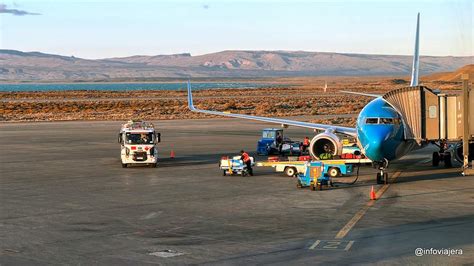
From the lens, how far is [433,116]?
35.9 m

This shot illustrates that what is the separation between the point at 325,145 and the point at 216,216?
49.2ft

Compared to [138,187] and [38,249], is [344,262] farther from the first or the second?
[138,187]

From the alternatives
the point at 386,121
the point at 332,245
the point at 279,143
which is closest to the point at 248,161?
the point at 386,121

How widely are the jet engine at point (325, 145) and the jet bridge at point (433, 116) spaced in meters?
3.95

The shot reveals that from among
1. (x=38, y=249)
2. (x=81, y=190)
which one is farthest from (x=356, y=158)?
(x=38, y=249)

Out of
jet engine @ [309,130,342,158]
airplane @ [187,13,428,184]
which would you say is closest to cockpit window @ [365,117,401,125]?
airplane @ [187,13,428,184]

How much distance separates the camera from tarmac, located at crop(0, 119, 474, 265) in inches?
768

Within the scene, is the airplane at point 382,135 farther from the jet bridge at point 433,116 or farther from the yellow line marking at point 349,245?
the yellow line marking at point 349,245

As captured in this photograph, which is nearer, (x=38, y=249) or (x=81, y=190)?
(x=38, y=249)

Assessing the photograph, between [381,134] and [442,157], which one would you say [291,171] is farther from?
[442,157]

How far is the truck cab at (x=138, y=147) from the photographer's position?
40812mm

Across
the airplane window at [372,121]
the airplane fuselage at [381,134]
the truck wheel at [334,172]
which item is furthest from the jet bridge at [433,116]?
the truck wheel at [334,172]

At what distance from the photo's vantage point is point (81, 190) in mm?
32219

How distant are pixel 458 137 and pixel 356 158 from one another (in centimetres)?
513
